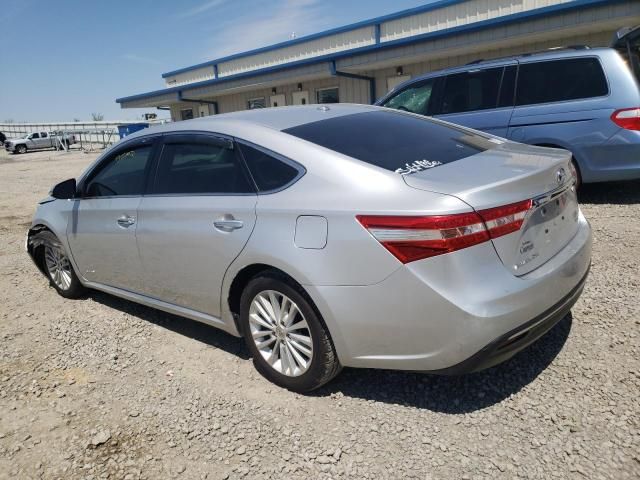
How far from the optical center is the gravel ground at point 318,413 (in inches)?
89.7

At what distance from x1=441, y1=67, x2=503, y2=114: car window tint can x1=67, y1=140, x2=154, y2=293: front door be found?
15.4ft

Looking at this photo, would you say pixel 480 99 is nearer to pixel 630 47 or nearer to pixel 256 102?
pixel 630 47

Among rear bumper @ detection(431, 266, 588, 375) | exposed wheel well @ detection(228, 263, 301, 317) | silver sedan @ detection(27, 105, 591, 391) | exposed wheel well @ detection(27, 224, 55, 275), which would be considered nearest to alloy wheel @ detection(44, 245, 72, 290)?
exposed wheel well @ detection(27, 224, 55, 275)

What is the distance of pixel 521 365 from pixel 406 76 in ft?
42.2

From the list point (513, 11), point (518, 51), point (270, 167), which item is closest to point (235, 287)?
point (270, 167)

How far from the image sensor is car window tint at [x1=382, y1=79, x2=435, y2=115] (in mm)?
7234

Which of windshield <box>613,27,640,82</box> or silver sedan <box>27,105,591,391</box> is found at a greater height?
windshield <box>613,27,640,82</box>

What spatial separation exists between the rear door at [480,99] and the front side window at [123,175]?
178 inches

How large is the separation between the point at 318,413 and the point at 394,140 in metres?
1.62

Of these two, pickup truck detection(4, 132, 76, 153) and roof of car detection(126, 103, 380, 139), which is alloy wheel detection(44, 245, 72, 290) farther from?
pickup truck detection(4, 132, 76, 153)

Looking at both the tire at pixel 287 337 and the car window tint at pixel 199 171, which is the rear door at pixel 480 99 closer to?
the car window tint at pixel 199 171

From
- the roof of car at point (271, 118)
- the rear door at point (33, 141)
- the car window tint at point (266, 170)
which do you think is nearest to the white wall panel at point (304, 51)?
the roof of car at point (271, 118)

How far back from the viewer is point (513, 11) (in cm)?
1263

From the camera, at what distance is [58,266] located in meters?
4.73
